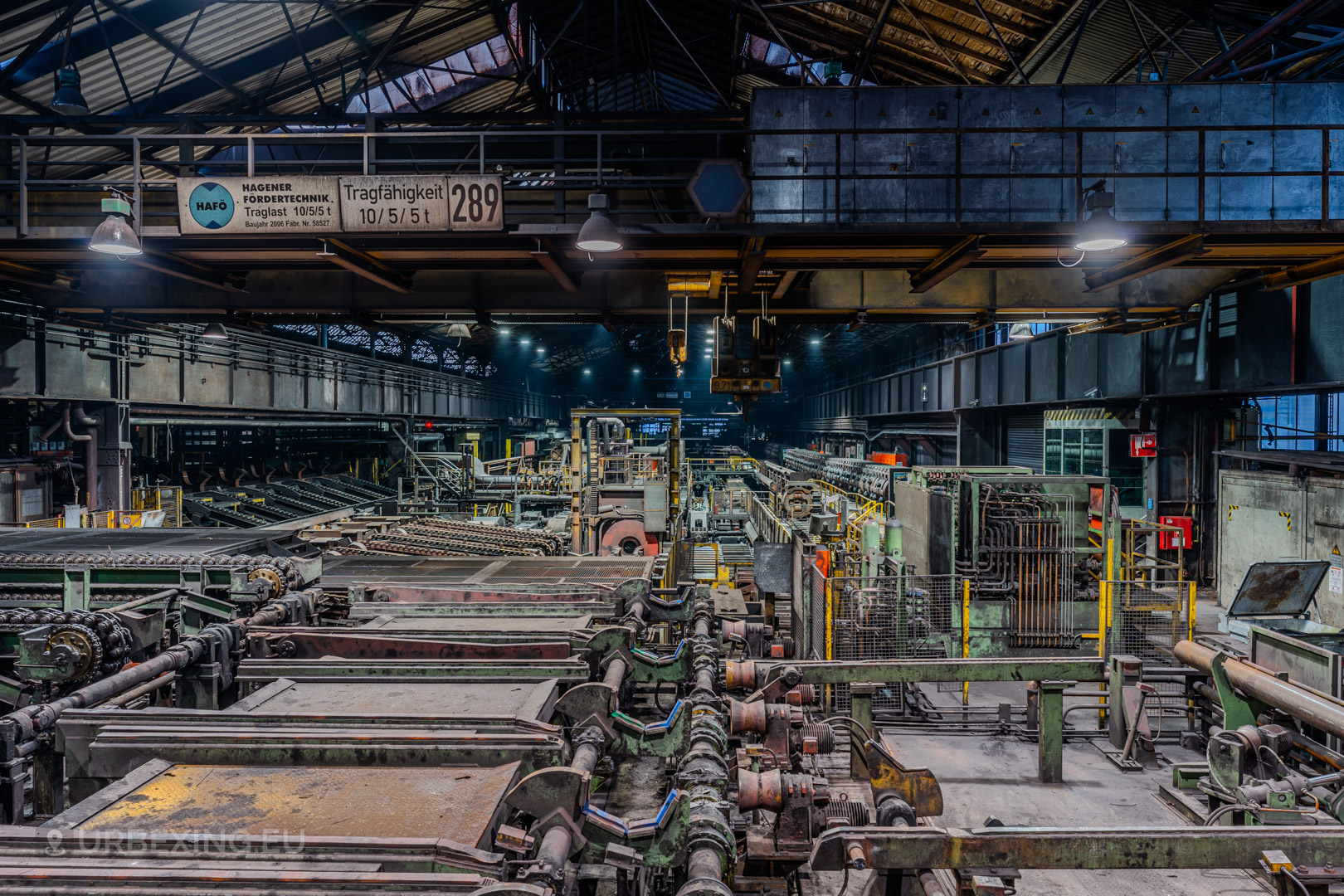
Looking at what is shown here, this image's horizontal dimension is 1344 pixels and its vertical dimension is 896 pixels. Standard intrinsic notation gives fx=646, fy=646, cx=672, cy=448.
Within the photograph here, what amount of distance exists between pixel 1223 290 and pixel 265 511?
2126 centimetres

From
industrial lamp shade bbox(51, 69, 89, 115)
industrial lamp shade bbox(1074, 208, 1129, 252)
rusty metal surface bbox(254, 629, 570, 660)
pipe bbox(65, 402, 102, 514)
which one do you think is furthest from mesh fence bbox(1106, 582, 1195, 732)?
pipe bbox(65, 402, 102, 514)

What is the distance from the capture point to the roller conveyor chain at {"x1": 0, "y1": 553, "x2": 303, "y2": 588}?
20.6 ft

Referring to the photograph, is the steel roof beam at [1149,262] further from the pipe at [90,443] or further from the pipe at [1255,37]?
the pipe at [90,443]

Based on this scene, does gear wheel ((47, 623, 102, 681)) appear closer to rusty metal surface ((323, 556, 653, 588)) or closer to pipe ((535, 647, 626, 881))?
rusty metal surface ((323, 556, 653, 588))

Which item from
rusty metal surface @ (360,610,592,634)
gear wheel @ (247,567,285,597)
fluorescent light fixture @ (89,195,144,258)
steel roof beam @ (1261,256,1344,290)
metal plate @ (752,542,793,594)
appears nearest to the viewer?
rusty metal surface @ (360,610,592,634)

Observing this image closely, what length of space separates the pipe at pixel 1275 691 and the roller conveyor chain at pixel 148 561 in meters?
7.86

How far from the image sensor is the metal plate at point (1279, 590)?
7.91 metres

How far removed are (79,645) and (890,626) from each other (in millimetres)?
8900

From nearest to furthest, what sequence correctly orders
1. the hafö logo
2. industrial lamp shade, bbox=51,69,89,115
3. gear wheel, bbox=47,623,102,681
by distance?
gear wheel, bbox=47,623,102,681 < the hafö logo < industrial lamp shade, bbox=51,69,89,115

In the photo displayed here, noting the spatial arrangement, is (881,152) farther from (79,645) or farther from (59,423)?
(59,423)

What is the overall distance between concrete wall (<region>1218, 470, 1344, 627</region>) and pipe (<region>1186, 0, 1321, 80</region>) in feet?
20.5

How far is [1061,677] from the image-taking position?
17.2 ft

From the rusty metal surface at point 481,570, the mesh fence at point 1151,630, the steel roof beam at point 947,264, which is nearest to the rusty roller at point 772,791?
the rusty metal surface at point 481,570

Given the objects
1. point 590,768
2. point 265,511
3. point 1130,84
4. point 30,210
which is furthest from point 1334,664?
point 265,511
